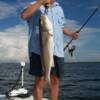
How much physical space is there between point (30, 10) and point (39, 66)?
0.95 m

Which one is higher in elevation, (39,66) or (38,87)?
(39,66)

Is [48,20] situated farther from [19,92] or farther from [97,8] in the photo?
[19,92]

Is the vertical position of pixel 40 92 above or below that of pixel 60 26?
below

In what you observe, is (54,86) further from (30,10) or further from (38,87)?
(30,10)

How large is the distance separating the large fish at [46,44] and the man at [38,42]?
25 centimetres

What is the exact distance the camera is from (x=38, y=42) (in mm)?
7488

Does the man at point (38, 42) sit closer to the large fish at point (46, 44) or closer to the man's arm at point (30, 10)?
the man's arm at point (30, 10)

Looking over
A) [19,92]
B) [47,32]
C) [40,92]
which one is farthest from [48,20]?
[19,92]

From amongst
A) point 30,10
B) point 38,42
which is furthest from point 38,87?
point 30,10

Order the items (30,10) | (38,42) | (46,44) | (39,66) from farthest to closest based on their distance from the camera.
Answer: (39,66) < (38,42) < (30,10) < (46,44)

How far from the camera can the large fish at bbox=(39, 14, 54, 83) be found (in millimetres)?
7102

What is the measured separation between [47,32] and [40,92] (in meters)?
1.13

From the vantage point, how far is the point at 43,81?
7.54 metres

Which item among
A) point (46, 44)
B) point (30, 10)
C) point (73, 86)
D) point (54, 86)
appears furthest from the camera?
point (73, 86)
